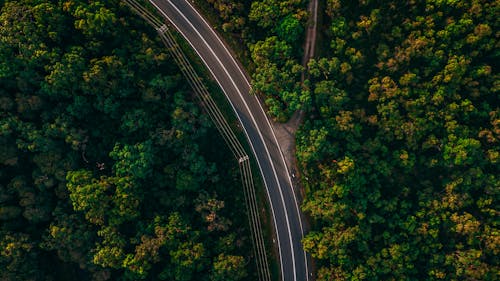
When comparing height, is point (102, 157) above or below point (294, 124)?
below

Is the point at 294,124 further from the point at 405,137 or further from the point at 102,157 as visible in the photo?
the point at 102,157

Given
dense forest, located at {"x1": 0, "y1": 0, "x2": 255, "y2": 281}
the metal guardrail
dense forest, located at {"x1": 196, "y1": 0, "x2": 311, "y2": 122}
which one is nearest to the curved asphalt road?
the metal guardrail

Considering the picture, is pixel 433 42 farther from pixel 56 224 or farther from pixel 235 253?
pixel 56 224

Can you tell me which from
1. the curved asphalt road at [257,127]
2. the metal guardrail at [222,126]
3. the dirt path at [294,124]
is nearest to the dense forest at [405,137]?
the dirt path at [294,124]

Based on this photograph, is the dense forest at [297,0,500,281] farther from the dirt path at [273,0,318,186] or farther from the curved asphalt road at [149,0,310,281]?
the curved asphalt road at [149,0,310,281]

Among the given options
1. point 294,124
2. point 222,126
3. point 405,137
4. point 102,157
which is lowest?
point 405,137

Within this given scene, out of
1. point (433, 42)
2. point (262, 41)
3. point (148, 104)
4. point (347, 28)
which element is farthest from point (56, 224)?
point (433, 42)

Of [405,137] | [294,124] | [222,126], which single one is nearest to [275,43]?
[294,124]
